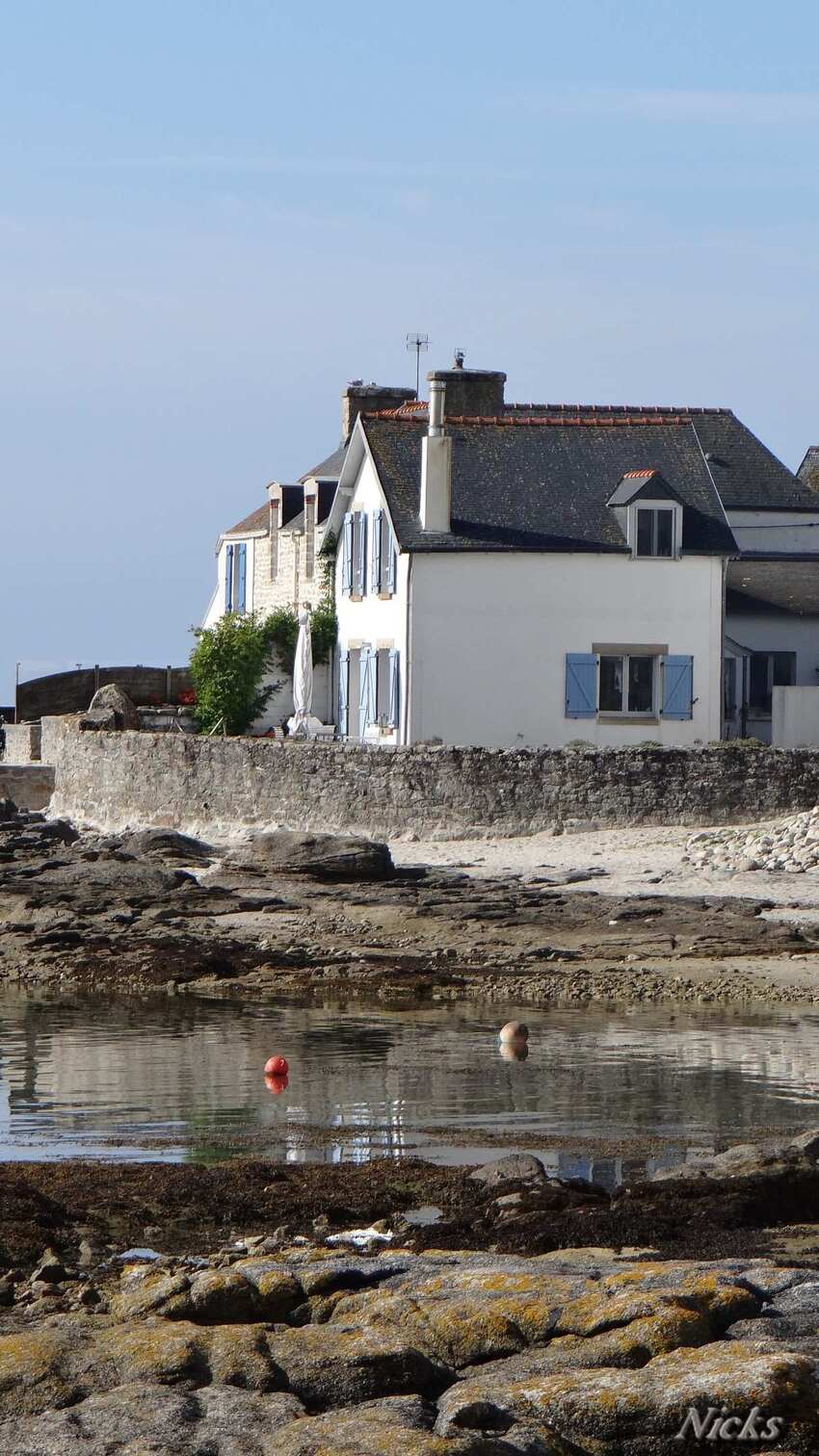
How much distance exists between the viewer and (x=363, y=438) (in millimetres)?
31281

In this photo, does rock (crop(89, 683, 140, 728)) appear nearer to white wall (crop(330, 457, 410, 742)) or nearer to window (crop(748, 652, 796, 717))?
white wall (crop(330, 457, 410, 742))

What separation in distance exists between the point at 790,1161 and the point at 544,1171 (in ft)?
→ 4.21

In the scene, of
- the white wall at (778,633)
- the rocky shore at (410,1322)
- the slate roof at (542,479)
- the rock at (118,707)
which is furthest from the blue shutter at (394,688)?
the rocky shore at (410,1322)

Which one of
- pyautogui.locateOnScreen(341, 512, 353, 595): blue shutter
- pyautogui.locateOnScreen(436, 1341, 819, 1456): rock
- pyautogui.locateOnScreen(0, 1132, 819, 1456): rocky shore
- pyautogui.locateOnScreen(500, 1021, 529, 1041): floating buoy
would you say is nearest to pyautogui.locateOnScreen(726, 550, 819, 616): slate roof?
pyautogui.locateOnScreen(341, 512, 353, 595): blue shutter

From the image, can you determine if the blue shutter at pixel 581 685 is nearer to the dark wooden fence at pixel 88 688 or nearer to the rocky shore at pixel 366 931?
the rocky shore at pixel 366 931

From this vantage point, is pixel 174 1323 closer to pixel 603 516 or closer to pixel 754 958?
pixel 754 958

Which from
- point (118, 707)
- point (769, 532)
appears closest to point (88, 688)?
point (118, 707)

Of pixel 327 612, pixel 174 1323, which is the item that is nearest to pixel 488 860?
pixel 327 612

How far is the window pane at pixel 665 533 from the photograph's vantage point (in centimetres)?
2967

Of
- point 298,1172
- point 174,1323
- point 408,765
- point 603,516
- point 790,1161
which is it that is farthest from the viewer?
point 603,516

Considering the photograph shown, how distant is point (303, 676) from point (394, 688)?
8.44 feet

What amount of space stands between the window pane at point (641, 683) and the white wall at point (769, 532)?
6.77 meters

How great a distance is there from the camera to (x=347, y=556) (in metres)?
32.8

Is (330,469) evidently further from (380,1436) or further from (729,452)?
(380,1436)
